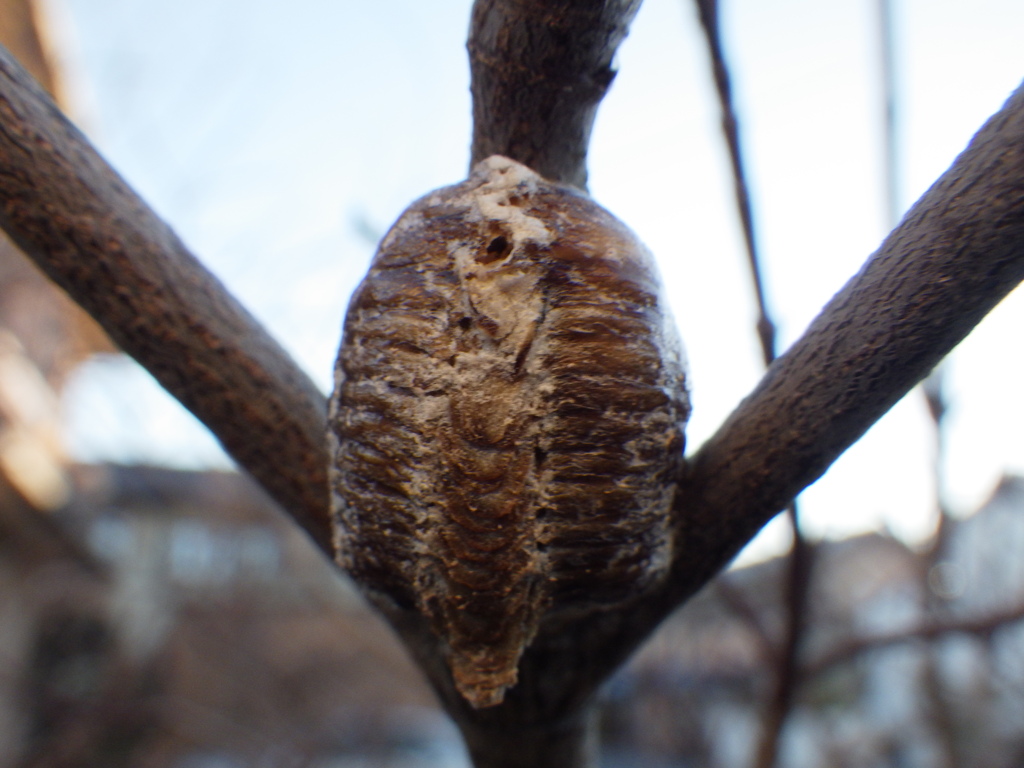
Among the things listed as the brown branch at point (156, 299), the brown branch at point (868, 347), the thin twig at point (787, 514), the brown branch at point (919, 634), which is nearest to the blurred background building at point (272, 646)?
the brown branch at point (919, 634)

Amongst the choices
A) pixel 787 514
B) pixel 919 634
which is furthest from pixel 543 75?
pixel 919 634

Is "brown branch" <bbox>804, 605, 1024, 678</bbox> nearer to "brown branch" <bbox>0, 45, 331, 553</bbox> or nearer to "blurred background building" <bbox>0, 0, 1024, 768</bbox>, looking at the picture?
"blurred background building" <bbox>0, 0, 1024, 768</bbox>

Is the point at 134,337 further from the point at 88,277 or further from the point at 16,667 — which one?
the point at 16,667

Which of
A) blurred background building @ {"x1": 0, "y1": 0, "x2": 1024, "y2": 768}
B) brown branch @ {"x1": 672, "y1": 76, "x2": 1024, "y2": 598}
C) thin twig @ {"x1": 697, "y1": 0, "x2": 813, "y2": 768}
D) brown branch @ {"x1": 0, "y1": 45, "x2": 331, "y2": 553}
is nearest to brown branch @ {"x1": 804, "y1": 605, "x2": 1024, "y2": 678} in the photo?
thin twig @ {"x1": 697, "y1": 0, "x2": 813, "y2": 768}

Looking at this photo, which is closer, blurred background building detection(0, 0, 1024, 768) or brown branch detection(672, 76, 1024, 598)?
brown branch detection(672, 76, 1024, 598)

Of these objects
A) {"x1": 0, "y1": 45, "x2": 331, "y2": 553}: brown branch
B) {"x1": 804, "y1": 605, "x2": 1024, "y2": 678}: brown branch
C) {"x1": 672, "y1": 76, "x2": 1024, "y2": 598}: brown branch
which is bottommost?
{"x1": 804, "y1": 605, "x2": 1024, "y2": 678}: brown branch

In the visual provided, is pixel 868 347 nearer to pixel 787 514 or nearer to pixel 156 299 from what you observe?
pixel 787 514

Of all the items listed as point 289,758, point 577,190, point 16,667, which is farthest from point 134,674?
point 577,190
